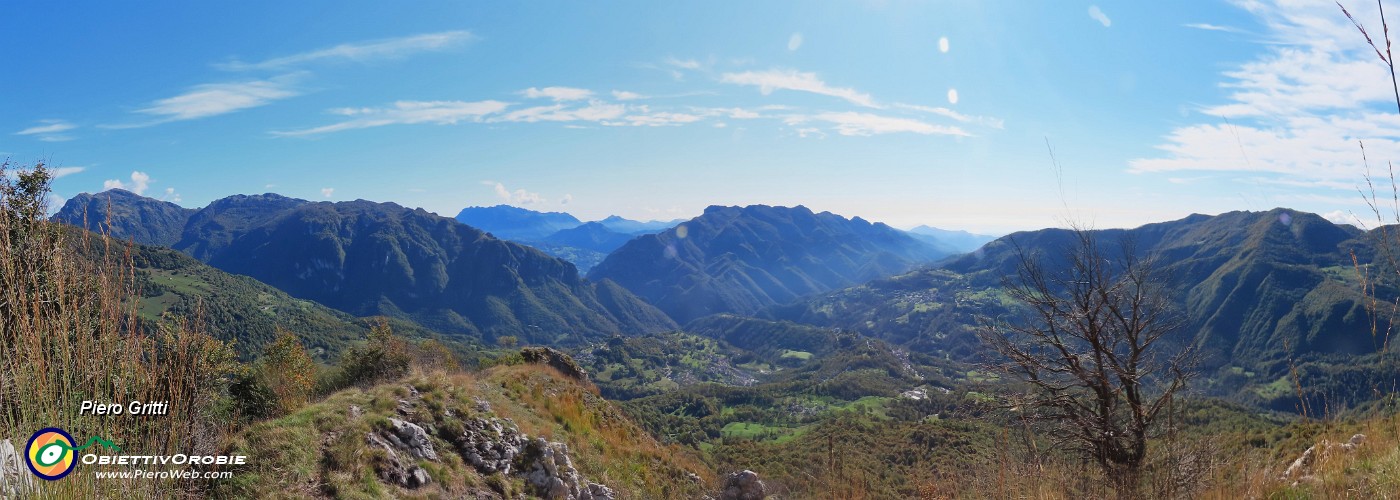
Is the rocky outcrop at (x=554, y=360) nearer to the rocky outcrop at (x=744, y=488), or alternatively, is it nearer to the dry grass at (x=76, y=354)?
Answer: the rocky outcrop at (x=744, y=488)

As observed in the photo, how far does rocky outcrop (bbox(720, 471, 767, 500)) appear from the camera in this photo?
14.5 meters

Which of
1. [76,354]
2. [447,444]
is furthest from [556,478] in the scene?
[76,354]

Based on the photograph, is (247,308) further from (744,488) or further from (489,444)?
(744,488)

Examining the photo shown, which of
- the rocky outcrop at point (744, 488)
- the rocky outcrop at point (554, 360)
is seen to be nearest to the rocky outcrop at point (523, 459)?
the rocky outcrop at point (744, 488)

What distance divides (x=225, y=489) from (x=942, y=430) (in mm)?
74022

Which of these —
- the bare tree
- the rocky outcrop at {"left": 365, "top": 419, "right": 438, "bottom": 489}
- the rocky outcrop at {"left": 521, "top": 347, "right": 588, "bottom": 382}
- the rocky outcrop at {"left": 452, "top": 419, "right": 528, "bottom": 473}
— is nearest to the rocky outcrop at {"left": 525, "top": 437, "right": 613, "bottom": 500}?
the rocky outcrop at {"left": 452, "top": 419, "right": 528, "bottom": 473}

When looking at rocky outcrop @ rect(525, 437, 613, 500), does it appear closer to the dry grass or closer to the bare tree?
the dry grass

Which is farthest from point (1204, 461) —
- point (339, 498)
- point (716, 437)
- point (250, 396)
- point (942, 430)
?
point (716, 437)

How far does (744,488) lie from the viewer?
14680 mm

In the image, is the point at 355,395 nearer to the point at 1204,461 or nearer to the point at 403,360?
the point at 403,360

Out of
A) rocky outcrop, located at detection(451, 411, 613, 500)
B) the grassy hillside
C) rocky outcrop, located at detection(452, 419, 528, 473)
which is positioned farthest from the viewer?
rocky outcrop, located at detection(451, 411, 613, 500)

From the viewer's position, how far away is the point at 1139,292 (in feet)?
41.8

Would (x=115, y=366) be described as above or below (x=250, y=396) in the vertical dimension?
above

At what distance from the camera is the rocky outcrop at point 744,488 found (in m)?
14.5
